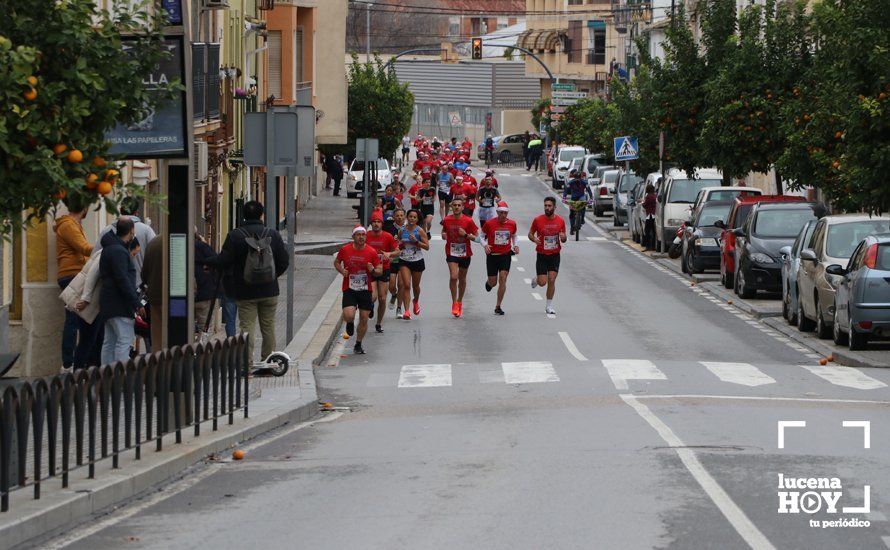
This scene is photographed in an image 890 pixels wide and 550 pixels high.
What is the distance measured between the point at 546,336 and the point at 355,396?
22.0 feet

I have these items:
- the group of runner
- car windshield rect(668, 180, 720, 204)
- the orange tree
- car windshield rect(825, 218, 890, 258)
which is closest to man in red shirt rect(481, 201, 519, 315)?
the group of runner

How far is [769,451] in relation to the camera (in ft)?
42.3

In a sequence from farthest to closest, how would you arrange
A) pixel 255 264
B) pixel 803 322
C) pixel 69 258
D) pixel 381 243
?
1. pixel 803 322
2. pixel 381 243
3. pixel 255 264
4. pixel 69 258

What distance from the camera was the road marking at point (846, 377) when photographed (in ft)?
60.8

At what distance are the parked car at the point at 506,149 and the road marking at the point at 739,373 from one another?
8689 centimetres

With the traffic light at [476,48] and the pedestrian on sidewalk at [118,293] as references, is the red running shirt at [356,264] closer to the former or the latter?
the pedestrian on sidewalk at [118,293]

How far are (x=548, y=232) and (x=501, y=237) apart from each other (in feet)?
2.44

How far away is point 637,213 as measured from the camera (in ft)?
162

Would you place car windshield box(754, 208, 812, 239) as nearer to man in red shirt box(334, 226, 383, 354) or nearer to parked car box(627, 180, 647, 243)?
man in red shirt box(334, 226, 383, 354)

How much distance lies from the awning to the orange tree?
359 feet

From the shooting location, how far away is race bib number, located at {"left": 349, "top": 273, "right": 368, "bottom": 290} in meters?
22.5

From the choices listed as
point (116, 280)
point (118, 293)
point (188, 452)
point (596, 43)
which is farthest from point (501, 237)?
point (596, 43)

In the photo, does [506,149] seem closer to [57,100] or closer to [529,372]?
[529,372]

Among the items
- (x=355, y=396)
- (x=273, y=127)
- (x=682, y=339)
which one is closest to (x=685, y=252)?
(x=682, y=339)
